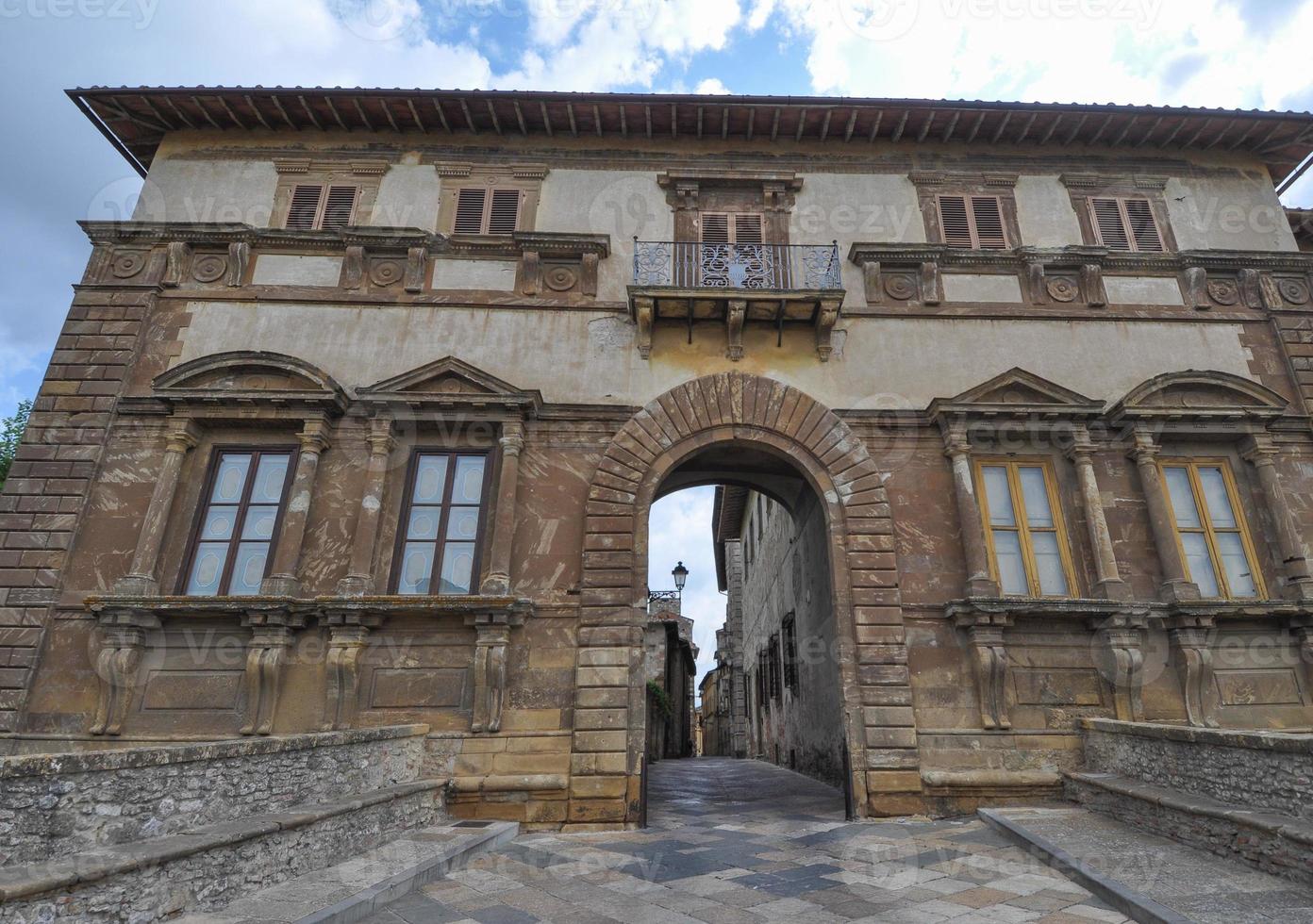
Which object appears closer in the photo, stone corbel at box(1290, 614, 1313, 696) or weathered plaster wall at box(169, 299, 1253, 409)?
stone corbel at box(1290, 614, 1313, 696)

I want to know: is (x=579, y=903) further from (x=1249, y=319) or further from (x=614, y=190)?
(x=1249, y=319)

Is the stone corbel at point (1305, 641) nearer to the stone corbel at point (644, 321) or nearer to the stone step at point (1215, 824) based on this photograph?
the stone step at point (1215, 824)

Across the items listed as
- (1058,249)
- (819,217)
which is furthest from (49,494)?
(1058,249)

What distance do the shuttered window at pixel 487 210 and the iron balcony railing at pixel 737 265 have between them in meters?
2.20

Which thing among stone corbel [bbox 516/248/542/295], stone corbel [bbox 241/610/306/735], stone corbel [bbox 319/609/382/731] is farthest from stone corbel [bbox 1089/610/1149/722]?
stone corbel [bbox 241/610/306/735]

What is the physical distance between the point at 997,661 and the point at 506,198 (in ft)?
32.5

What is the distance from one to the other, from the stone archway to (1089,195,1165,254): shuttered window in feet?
19.3

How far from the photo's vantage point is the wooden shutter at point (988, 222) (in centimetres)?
1169

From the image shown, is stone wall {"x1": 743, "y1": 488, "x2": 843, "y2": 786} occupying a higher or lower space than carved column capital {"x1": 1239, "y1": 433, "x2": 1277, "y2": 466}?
lower

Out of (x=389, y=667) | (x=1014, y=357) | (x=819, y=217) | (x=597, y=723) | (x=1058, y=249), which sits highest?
(x=819, y=217)

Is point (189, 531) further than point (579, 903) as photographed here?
Yes

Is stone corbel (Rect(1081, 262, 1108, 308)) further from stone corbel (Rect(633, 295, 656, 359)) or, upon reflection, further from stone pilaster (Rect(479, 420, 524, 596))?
stone pilaster (Rect(479, 420, 524, 596))

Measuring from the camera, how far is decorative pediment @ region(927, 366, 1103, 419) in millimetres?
10047

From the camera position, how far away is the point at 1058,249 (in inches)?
445
